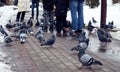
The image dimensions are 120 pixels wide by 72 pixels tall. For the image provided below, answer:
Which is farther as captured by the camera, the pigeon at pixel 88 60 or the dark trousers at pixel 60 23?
the dark trousers at pixel 60 23

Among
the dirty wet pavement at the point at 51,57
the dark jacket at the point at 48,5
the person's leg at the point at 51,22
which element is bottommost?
the dirty wet pavement at the point at 51,57

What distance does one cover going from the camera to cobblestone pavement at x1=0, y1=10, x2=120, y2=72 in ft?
24.3

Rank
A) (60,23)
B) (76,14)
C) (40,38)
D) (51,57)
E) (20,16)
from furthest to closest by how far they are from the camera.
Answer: (20,16)
(60,23)
(76,14)
(40,38)
(51,57)

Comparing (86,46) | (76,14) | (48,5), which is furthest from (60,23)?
(86,46)

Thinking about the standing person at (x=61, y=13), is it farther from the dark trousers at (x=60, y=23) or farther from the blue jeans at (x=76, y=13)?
the blue jeans at (x=76, y=13)

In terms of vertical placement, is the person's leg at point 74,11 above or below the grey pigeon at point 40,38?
above

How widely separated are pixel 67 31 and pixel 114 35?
59.1 inches

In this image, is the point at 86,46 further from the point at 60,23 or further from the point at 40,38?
the point at 60,23

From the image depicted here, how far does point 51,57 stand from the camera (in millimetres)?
8516

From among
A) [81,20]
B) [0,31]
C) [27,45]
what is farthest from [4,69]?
[81,20]

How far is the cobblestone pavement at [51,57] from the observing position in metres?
7.40

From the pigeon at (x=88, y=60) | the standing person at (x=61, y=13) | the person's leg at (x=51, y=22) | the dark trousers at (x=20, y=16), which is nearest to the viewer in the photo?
the pigeon at (x=88, y=60)

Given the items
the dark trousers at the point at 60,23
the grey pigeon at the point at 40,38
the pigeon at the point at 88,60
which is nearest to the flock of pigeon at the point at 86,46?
the pigeon at the point at 88,60

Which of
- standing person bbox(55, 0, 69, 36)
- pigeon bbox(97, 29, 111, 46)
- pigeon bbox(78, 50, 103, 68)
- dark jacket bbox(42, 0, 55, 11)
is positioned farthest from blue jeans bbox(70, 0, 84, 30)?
pigeon bbox(78, 50, 103, 68)
